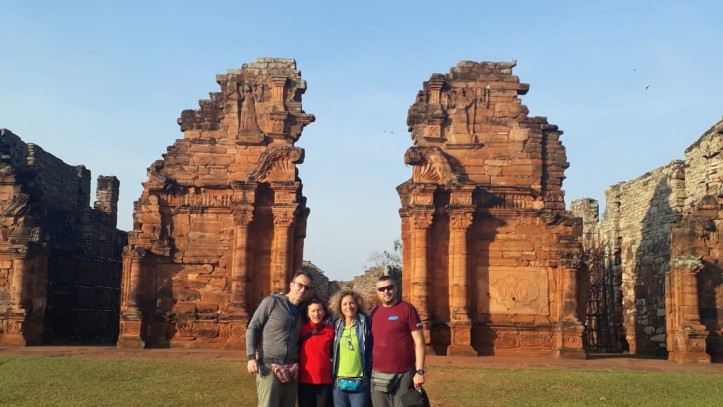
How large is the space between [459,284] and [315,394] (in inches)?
459

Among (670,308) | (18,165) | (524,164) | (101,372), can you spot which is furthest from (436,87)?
(18,165)

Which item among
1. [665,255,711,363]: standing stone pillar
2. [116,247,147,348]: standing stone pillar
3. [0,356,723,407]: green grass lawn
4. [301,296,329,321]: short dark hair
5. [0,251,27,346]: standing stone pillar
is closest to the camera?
[301,296,329,321]: short dark hair

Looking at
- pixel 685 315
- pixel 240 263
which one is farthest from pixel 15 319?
pixel 685 315

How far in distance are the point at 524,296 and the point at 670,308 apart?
3608mm

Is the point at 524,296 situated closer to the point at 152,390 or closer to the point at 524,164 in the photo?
the point at 524,164

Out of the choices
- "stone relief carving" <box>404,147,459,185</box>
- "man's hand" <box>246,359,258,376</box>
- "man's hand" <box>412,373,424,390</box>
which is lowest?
"man's hand" <box>412,373,424,390</box>

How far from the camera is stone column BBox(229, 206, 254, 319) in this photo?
18.9m

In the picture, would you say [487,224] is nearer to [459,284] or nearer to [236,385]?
[459,284]

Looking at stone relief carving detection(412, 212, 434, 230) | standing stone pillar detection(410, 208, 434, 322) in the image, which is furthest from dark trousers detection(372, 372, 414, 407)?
stone relief carving detection(412, 212, 434, 230)

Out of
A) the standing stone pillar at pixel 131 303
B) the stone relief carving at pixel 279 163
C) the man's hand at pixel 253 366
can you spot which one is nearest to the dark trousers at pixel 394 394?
the man's hand at pixel 253 366

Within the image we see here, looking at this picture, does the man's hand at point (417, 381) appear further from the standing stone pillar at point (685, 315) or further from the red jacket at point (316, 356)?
the standing stone pillar at point (685, 315)

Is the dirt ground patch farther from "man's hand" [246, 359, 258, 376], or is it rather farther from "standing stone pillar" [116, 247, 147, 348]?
"man's hand" [246, 359, 258, 376]

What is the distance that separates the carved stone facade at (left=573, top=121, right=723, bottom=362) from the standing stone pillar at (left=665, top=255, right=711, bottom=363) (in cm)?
2

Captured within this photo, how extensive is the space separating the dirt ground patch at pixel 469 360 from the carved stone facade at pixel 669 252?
4.37 feet
